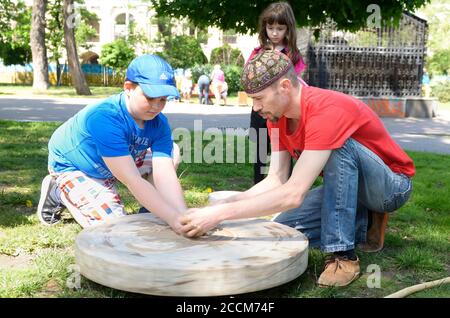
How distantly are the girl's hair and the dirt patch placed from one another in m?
2.47

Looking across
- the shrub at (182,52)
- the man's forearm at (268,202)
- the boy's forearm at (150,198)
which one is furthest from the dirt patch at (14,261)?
the shrub at (182,52)

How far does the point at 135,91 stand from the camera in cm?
316

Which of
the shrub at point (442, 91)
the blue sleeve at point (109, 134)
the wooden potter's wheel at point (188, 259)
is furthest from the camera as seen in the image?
the shrub at point (442, 91)

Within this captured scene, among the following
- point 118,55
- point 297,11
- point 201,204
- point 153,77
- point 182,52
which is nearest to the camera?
point 153,77

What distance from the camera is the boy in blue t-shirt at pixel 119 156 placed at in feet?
10.1

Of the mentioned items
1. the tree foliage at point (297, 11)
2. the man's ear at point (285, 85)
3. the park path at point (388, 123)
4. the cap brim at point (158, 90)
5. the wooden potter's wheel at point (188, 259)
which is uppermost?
the tree foliage at point (297, 11)

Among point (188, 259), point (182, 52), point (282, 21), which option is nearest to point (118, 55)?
point (182, 52)

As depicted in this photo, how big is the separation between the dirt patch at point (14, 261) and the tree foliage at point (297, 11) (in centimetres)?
368

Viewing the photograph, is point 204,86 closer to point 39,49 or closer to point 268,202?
point 39,49

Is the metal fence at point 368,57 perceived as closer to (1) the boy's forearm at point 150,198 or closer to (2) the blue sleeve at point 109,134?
(2) the blue sleeve at point 109,134

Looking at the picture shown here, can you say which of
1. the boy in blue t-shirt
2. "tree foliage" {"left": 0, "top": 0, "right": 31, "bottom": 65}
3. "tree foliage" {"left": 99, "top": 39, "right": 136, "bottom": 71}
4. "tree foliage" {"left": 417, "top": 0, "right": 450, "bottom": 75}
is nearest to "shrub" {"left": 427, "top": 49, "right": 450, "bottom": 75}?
"tree foliage" {"left": 417, "top": 0, "right": 450, "bottom": 75}

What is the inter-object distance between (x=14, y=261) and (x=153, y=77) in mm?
1371

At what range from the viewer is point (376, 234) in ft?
11.5

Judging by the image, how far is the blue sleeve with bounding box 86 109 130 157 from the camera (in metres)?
3.11
